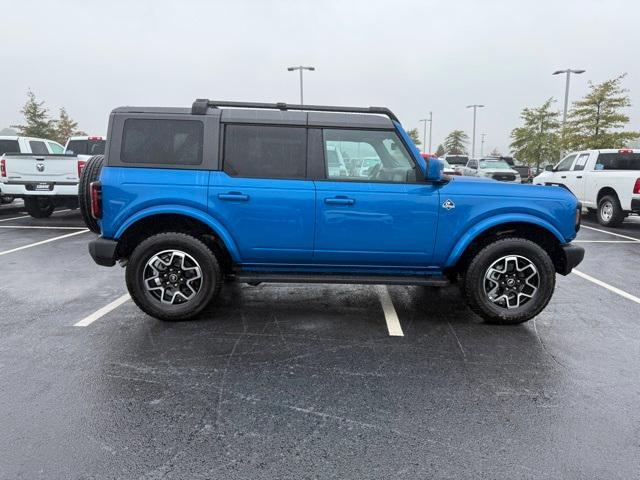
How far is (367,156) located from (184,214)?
182 centimetres

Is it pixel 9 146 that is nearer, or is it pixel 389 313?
pixel 389 313

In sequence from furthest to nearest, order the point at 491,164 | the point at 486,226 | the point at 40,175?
the point at 491,164 < the point at 40,175 < the point at 486,226

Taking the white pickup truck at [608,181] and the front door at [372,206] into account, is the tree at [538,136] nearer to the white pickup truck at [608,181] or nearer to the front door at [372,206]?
the white pickup truck at [608,181]

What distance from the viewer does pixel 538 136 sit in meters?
40.6

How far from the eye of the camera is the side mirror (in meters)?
4.44

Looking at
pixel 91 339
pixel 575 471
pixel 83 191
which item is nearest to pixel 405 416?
pixel 575 471

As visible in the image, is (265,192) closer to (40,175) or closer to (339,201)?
(339,201)

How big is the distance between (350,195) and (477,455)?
254 cm

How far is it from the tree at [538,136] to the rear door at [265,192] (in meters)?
39.5

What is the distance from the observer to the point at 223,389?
132 inches

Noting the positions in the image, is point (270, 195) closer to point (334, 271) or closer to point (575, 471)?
point (334, 271)

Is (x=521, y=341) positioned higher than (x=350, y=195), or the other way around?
(x=350, y=195)

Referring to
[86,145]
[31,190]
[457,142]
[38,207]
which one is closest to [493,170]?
[86,145]

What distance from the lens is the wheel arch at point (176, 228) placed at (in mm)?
4523
